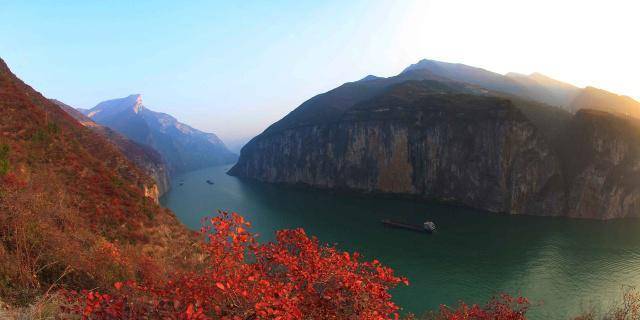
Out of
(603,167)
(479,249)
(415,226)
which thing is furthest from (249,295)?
(603,167)

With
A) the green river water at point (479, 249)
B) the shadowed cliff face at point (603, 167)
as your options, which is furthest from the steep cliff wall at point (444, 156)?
the green river water at point (479, 249)

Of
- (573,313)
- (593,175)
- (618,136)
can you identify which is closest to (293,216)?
(573,313)

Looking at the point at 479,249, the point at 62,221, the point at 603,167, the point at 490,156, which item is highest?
the point at 490,156

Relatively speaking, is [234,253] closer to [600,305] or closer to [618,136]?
[600,305]

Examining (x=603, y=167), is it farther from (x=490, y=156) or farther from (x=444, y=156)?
(x=444, y=156)

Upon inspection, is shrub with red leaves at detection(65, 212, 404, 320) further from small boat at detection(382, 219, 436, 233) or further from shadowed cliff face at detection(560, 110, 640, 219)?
shadowed cliff face at detection(560, 110, 640, 219)

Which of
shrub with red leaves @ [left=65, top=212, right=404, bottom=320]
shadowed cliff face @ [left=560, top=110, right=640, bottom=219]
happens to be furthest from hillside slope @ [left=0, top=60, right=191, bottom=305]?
shadowed cliff face @ [left=560, top=110, right=640, bottom=219]
